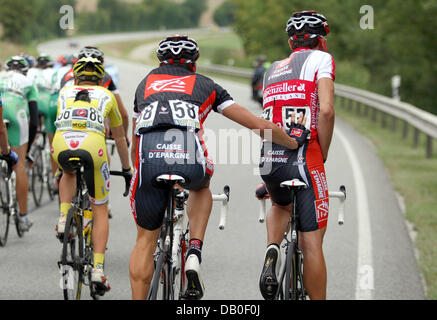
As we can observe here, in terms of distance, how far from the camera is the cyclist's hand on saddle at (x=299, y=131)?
18.1ft

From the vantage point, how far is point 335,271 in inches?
320

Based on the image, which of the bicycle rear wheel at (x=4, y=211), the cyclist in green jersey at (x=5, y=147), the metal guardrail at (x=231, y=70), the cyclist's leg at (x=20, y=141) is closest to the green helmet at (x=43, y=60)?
the cyclist's leg at (x=20, y=141)

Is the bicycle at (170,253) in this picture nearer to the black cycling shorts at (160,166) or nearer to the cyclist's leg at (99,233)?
the black cycling shorts at (160,166)

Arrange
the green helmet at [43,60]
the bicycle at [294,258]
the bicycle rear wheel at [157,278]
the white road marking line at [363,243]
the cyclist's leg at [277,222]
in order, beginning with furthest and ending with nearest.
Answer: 1. the green helmet at [43,60]
2. the white road marking line at [363,243]
3. the cyclist's leg at [277,222]
4. the bicycle at [294,258]
5. the bicycle rear wheel at [157,278]

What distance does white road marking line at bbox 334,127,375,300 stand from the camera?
7448 mm

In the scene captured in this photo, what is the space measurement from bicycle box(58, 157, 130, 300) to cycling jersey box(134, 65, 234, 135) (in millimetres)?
1410

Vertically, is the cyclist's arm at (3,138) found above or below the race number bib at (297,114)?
above

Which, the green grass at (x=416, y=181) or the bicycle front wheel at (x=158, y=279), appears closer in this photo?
the bicycle front wheel at (x=158, y=279)

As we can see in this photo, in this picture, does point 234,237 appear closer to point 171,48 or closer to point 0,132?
point 0,132

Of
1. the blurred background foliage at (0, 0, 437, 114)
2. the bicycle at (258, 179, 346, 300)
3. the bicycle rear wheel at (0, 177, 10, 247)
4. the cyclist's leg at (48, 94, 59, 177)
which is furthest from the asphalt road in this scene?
the blurred background foliage at (0, 0, 437, 114)

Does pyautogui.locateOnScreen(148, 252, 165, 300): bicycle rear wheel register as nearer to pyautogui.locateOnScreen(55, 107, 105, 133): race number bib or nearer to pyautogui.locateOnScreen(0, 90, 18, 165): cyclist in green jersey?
pyautogui.locateOnScreen(55, 107, 105, 133): race number bib

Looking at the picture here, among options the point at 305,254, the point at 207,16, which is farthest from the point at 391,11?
the point at 207,16

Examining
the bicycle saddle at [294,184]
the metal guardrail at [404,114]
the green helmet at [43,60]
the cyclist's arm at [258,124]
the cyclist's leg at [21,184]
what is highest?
the metal guardrail at [404,114]
